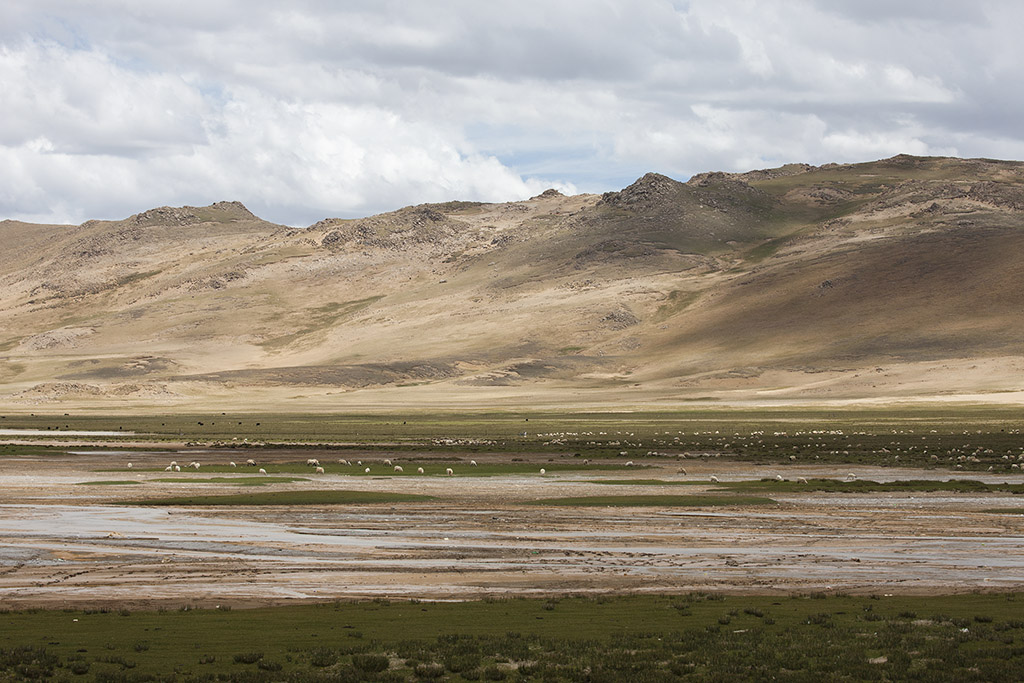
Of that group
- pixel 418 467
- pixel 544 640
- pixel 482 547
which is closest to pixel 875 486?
pixel 418 467

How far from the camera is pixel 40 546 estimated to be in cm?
2988

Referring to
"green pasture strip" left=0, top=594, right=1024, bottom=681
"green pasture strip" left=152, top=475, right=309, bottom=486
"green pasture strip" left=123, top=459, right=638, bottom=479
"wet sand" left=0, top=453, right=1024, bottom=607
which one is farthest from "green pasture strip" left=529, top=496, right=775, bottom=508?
"green pasture strip" left=0, top=594, right=1024, bottom=681

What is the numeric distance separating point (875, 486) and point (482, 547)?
77.0 feet

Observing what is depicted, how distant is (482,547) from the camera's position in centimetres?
3036

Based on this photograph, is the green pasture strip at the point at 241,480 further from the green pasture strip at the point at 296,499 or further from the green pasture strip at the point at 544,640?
the green pasture strip at the point at 544,640

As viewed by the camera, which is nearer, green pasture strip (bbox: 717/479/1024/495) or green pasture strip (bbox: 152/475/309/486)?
green pasture strip (bbox: 717/479/1024/495)

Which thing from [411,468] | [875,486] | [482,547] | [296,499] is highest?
[296,499]

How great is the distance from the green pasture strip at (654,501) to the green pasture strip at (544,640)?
17.2m

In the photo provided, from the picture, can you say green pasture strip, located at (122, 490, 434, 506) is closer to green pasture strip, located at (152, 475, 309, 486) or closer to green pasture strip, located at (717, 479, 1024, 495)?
green pasture strip, located at (152, 475, 309, 486)

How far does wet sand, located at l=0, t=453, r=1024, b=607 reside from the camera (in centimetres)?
2475

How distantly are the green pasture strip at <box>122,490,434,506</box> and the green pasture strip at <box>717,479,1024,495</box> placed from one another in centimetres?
1456

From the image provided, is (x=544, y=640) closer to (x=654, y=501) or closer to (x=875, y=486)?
(x=654, y=501)

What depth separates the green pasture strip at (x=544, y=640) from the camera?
1725cm

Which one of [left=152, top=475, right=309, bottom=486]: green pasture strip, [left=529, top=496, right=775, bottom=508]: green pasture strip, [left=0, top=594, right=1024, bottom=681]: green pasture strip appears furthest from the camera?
[left=152, top=475, right=309, bottom=486]: green pasture strip
